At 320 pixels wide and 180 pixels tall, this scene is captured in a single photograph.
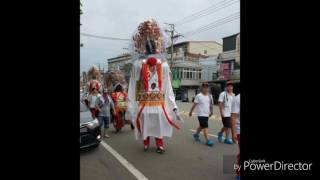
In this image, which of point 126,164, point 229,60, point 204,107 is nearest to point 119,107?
point 204,107

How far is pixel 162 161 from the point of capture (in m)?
5.67

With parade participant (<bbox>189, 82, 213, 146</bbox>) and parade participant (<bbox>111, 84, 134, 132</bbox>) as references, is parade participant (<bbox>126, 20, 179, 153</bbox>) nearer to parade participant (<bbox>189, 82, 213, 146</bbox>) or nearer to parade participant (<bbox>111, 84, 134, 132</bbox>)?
parade participant (<bbox>189, 82, 213, 146</bbox>)

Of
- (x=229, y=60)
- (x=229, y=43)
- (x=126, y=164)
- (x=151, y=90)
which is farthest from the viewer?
(x=229, y=43)

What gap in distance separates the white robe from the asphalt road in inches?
18.1

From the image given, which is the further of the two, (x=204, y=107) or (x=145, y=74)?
(x=204, y=107)

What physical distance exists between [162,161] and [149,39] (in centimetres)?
291

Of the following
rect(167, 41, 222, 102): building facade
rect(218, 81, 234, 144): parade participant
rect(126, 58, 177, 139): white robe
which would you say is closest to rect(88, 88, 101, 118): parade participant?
rect(126, 58, 177, 139): white robe

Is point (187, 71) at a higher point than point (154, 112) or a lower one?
higher

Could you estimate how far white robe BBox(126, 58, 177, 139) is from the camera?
6539 millimetres

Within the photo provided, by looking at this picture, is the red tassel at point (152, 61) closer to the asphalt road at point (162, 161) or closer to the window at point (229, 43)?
the asphalt road at point (162, 161)
